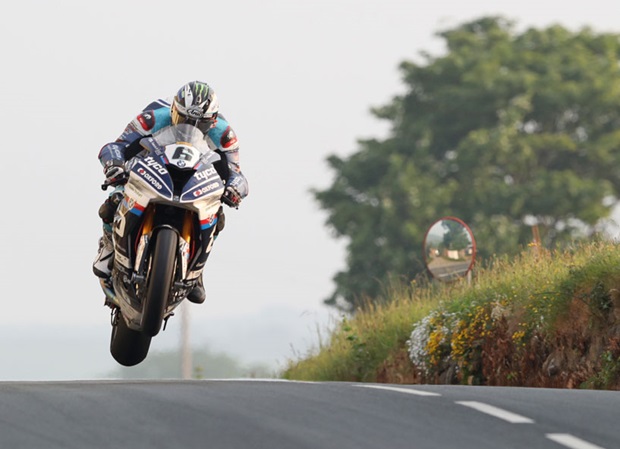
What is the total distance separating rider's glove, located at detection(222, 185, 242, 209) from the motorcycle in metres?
0.13

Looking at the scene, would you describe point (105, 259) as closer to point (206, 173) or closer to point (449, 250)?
point (206, 173)

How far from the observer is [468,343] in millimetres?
16609

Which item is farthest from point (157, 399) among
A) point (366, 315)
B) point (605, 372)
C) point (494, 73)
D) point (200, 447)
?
point (494, 73)

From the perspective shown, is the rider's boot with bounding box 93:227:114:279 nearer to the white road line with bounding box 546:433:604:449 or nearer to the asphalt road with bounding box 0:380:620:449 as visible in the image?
the asphalt road with bounding box 0:380:620:449

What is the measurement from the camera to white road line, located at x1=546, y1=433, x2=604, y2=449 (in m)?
7.61

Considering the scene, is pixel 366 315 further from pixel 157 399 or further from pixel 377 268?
pixel 377 268

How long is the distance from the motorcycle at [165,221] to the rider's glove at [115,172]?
18 centimetres

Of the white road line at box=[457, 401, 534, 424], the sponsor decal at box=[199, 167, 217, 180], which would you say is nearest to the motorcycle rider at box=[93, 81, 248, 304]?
the sponsor decal at box=[199, 167, 217, 180]

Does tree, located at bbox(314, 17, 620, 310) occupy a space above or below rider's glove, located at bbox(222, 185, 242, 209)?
above

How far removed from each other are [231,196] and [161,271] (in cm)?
106

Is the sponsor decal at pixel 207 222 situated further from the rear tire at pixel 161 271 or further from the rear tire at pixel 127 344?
the rear tire at pixel 127 344

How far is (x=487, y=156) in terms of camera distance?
47.5 m

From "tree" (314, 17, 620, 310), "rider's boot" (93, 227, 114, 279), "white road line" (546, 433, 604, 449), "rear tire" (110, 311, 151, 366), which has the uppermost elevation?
"tree" (314, 17, 620, 310)

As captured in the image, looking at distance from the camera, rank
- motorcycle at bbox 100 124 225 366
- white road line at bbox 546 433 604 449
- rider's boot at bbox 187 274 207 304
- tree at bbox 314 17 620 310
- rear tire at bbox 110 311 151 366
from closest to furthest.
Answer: white road line at bbox 546 433 604 449, motorcycle at bbox 100 124 225 366, rider's boot at bbox 187 274 207 304, rear tire at bbox 110 311 151 366, tree at bbox 314 17 620 310
